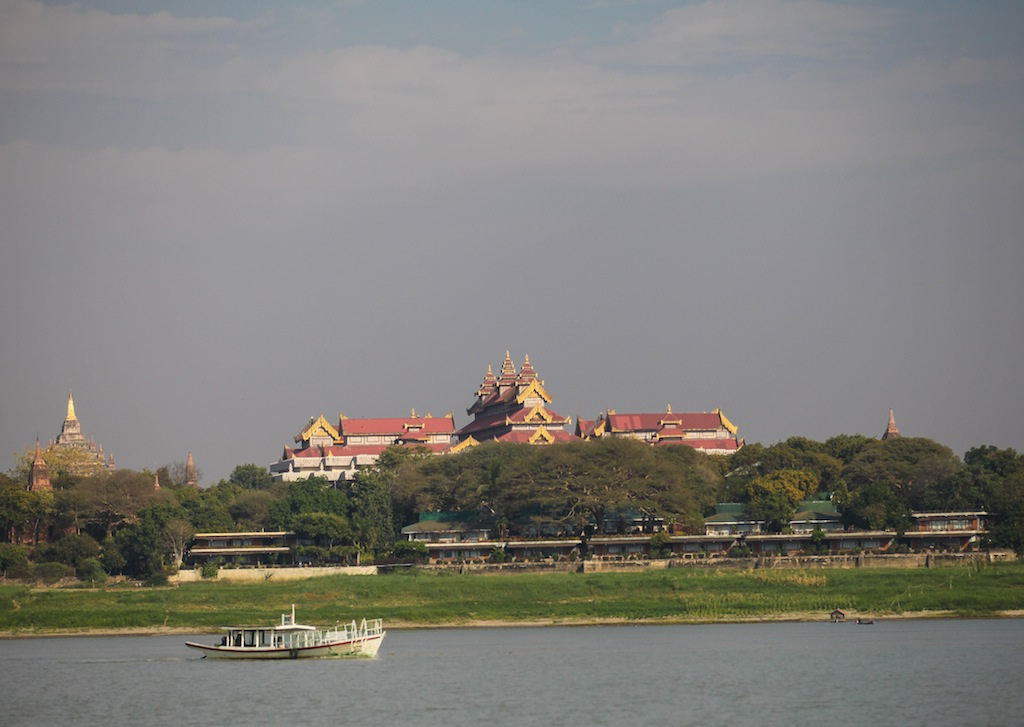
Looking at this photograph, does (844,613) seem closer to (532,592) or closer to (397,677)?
(532,592)

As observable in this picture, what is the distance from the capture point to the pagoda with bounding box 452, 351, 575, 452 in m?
153

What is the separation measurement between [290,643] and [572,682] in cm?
1271

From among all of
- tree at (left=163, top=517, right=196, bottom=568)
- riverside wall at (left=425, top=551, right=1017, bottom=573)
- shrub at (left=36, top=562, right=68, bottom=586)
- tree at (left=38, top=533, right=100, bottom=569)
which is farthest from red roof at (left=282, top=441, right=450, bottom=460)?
shrub at (left=36, top=562, right=68, bottom=586)

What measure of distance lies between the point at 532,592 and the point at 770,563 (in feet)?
52.7

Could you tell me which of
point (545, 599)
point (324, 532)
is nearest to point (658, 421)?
point (324, 532)

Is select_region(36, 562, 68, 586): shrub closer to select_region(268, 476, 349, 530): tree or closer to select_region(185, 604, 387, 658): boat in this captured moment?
select_region(268, 476, 349, 530): tree

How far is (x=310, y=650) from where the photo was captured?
67.8 meters

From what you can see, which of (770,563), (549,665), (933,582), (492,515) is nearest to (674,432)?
(492,515)

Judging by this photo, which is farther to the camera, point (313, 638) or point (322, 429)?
point (322, 429)

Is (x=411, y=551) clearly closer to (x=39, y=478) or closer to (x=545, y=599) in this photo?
(x=545, y=599)

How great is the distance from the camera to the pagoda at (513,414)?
153 meters

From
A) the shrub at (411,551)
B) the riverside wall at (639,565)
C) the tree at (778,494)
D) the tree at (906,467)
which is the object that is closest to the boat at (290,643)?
the riverside wall at (639,565)

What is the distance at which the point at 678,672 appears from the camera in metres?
61.8

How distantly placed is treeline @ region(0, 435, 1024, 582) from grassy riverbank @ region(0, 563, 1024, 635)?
445 inches
